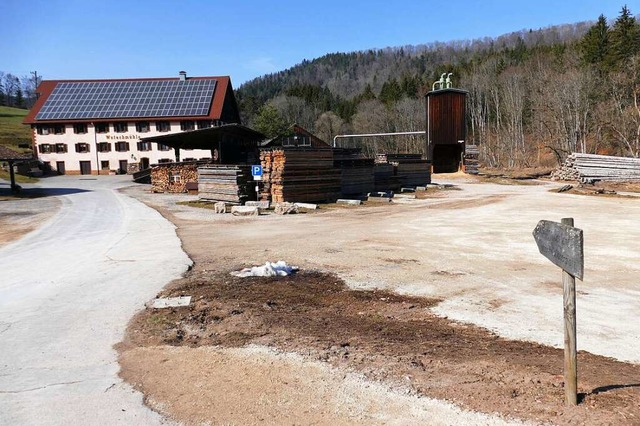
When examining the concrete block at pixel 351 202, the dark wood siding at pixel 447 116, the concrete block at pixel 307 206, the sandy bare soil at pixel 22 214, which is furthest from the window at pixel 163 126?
the concrete block at pixel 307 206

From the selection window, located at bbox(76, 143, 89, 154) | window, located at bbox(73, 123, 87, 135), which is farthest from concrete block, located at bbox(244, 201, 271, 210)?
window, located at bbox(73, 123, 87, 135)

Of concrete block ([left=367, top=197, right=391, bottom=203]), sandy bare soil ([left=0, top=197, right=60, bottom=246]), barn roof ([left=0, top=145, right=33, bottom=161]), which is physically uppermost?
barn roof ([left=0, top=145, right=33, bottom=161])

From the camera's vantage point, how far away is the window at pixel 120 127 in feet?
183

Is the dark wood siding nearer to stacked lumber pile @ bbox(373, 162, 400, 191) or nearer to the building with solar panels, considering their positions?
stacked lumber pile @ bbox(373, 162, 400, 191)

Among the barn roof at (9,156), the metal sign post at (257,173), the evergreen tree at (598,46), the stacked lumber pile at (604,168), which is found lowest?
the stacked lumber pile at (604,168)

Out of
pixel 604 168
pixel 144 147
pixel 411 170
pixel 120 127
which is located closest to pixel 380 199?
pixel 411 170

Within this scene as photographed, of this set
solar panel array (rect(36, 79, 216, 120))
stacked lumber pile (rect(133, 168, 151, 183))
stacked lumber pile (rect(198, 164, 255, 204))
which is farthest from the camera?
solar panel array (rect(36, 79, 216, 120))

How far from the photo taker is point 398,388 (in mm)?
A: 4398

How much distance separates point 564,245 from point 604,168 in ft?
107

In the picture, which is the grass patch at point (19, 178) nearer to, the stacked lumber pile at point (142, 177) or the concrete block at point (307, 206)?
the stacked lumber pile at point (142, 177)

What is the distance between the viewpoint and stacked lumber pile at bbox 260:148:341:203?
22.5 metres

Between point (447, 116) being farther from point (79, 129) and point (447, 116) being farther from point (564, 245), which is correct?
point (79, 129)

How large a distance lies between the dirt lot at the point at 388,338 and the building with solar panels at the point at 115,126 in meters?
46.7

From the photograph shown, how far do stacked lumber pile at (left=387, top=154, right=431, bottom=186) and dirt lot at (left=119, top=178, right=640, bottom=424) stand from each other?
19.1 meters
